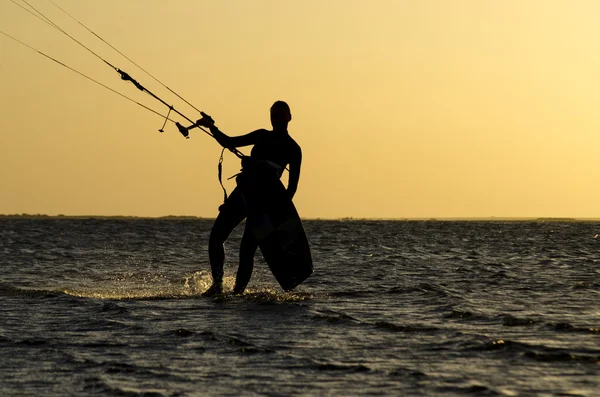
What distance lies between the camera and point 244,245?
12898 millimetres

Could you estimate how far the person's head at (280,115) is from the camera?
12602 mm

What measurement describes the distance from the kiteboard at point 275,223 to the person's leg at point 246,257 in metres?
0.10

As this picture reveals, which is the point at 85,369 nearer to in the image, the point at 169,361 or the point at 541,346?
the point at 169,361

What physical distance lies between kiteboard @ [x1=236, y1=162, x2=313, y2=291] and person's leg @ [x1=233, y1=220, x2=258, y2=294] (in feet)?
0.34

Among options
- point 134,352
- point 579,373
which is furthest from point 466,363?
point 134,352

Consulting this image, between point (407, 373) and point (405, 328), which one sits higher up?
point (405, 328)

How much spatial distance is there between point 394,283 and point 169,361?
316 inches

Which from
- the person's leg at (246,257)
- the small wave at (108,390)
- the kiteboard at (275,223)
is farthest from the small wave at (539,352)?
the person's leg at (246,257)

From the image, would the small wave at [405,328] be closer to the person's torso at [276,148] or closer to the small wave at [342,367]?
the small wave at [342,367]

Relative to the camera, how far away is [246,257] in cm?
1293

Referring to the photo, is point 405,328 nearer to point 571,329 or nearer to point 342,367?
point 571,329

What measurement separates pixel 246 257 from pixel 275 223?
54 centimetres

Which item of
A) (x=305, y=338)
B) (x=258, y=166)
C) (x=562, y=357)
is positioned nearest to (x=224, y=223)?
(x=258, y=166)

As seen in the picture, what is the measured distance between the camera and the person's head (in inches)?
496
